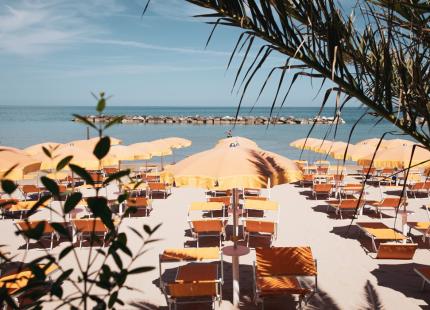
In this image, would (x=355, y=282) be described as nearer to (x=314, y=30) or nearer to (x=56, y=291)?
(x=314, y=30)

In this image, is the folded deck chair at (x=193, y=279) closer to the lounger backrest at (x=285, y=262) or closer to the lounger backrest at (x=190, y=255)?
the lounger backrest at (x=190, y=255)

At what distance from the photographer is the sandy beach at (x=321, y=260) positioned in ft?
17.6

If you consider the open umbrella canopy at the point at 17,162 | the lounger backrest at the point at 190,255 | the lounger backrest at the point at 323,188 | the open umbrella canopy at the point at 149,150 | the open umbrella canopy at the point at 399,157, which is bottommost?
the lounger backrest at the point at 323,188

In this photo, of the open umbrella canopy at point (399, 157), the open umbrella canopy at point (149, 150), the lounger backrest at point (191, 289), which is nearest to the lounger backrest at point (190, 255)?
the lounger backrest at point (191, 289)

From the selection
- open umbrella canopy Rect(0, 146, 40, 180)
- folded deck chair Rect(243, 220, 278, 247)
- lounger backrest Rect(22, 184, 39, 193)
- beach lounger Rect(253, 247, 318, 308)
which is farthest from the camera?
lounger backrest Rect(22, 184, 39, 193)

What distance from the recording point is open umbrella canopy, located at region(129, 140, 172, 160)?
35.7 feet

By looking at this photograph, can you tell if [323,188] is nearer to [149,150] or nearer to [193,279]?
[149,150]

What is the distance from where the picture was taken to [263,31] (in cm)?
230

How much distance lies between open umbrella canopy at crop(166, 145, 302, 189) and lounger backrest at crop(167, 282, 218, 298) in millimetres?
1282

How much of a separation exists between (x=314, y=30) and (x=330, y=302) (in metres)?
4.34

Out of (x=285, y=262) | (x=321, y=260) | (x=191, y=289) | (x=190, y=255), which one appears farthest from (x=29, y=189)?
(x=285, y=262)

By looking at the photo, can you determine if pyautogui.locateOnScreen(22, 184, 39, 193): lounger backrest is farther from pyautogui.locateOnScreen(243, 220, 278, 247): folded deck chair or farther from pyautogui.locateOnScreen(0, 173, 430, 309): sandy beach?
pyautogui.locateOnScreen(243, 220, 278, 247): folded deck chair

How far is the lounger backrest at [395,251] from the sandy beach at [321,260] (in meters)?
0.15

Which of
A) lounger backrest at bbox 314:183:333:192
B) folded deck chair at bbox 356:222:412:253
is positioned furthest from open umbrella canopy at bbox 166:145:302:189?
lounger backrest at bbox 314:183:333:192
